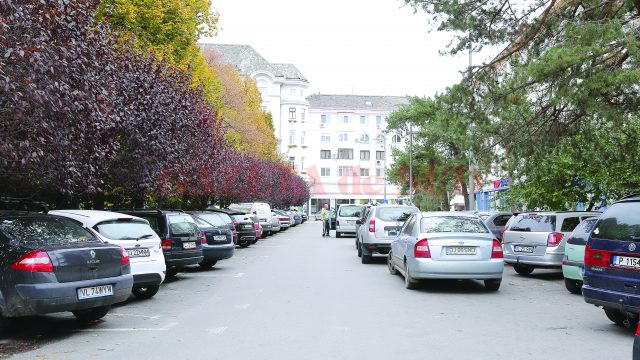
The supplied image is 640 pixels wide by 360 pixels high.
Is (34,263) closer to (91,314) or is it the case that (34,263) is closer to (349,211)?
(91,314)

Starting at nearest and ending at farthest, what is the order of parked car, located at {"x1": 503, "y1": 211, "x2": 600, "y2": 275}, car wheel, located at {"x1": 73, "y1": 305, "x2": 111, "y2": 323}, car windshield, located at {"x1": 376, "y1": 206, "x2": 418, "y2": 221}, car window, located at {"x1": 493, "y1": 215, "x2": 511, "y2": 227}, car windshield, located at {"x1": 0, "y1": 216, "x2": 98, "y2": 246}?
car windshield, located at {"x1": 0, "y1": 216, "x2": 98, "y2": 246}
car wheel, located at {"x1": 73, "y1": 305, "x2": 111, "y2": 323}
parked car, located at {"x1": 503, "y1": 211, "x2": 600, "y2": 275}
car windshield, located at {"x1": 376, "y1": 206, "x2": 418, "y2": 221}
car window, located at {"x1": 493, "y1": 215, "x2": 511, "y2": 227}

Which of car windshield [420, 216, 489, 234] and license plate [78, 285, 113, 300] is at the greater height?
car windshield [420, 216, 489, 234]

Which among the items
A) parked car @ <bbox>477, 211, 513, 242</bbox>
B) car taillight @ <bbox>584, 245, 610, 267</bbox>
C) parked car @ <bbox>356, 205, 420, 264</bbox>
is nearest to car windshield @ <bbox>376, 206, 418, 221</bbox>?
parked car @ <bbox>356, 205, 420, 264</bbox>

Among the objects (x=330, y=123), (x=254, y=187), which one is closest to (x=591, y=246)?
(x=254, y=187)

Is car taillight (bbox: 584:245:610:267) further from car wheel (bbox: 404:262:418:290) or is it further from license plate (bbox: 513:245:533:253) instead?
license plate (bbox: 513:245:533:253)

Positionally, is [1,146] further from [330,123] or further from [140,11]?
[330,123]

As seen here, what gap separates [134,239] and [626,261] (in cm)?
783

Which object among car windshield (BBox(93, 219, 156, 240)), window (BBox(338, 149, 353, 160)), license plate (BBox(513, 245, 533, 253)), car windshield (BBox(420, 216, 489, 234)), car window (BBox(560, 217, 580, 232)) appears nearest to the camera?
car windshield (BBox(93, 219, 156, 240))

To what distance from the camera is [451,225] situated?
13062 millimetres

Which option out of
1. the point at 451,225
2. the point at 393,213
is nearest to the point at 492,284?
the point at 451,225

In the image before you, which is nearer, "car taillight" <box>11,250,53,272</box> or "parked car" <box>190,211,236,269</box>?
"car taillight" <box>11,250,53,272</box>

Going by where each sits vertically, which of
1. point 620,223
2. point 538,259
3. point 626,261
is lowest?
point 538,259

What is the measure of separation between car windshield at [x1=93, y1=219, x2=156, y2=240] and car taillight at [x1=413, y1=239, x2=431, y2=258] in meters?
5.01

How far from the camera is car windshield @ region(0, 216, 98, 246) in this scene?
8133 millimetres
